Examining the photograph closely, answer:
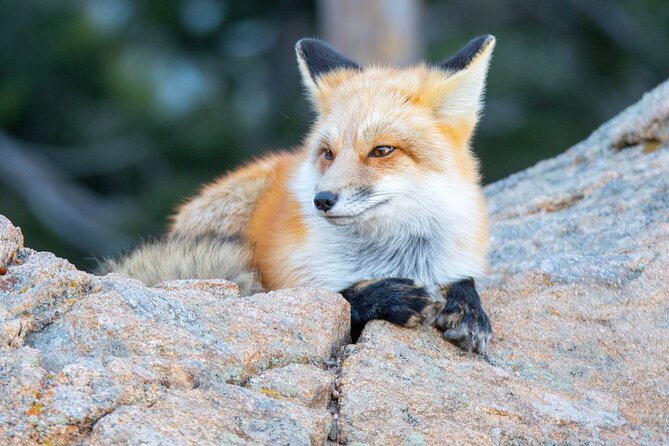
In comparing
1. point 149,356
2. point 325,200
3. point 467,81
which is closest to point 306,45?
point 467,81

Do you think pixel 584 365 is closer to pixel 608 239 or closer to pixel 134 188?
pixel 608 239

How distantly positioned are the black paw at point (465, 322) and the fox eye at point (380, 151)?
0.99 metres

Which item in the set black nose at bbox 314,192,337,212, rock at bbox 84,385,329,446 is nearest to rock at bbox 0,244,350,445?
rock at bbox 84,385,329,446

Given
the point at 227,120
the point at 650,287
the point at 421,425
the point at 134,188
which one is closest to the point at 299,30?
the point at 227,120

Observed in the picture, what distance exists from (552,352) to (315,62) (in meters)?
2.84

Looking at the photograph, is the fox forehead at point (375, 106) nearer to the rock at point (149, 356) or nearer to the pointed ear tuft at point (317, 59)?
the pointed ear tuft at point (317, 59)

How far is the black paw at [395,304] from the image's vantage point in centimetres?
528

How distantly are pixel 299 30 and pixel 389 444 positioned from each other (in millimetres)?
19645

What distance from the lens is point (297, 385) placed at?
169 inches

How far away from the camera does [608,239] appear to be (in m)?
6.80

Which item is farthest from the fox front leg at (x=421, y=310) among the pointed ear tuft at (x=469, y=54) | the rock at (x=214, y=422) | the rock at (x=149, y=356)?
the pointed ear tuft at (x=469, y=54)

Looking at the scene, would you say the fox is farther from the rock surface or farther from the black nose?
the rock surface

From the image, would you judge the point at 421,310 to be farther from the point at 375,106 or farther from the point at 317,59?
the point at 317,59

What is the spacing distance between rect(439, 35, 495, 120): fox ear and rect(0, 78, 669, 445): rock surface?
122 centimetres
